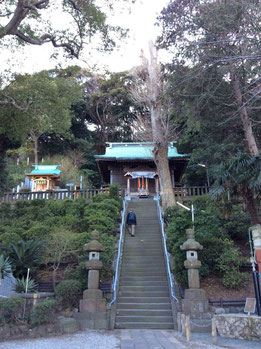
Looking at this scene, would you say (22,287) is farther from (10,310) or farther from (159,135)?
(159,135)

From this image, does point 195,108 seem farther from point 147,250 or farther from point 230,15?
point 147,250

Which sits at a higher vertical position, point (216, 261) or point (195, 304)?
point (216, 261)

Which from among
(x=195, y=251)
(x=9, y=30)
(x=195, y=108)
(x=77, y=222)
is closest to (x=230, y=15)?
(x=195, y=108)

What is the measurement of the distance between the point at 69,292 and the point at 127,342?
2.42 meters

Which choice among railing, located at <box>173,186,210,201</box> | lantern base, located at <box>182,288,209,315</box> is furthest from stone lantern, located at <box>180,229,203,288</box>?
railing, located at <box>173,186,210,201</box>

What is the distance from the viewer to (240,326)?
238 inches

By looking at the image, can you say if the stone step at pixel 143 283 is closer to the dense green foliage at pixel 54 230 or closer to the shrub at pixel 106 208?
the dense green foliage at pixel 54 230

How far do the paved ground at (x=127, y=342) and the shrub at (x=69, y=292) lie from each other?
1.19 meters

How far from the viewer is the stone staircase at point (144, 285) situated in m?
7.25

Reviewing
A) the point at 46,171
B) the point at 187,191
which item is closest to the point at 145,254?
the point at 187,191

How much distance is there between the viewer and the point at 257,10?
30.9 feet

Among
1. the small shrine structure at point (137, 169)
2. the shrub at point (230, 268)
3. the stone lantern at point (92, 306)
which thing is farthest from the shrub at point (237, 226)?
the small shrine structure at point (137, 169)

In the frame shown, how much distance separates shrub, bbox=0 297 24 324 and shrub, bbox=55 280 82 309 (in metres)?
1.41

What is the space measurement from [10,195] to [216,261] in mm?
12538
